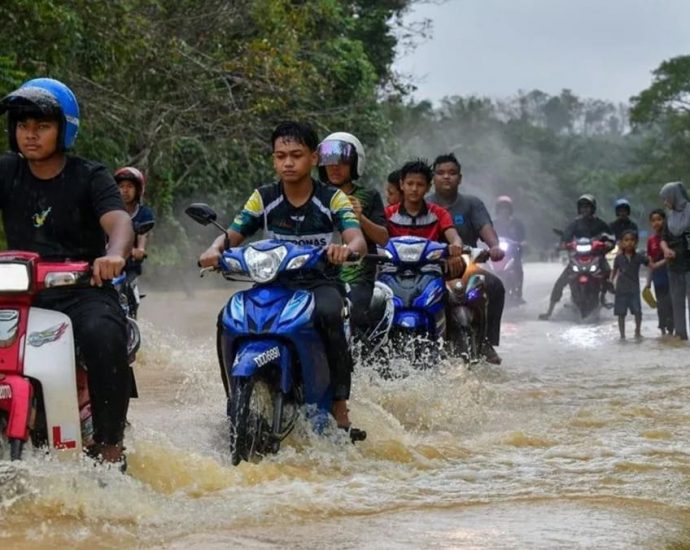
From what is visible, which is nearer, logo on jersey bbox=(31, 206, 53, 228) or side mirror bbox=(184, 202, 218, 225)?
logo on jersey bbox=(31, 206, 53, 228)

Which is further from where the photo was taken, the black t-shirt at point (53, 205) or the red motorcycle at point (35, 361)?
the black t-shirt at point (53, 205)

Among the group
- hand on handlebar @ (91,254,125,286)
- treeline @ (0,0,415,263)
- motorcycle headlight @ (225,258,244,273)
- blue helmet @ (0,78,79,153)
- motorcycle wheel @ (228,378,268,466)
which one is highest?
treeline @ (0,0,415,263)

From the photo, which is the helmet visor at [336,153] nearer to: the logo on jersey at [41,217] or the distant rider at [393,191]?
the logo on jersey at [41,217]

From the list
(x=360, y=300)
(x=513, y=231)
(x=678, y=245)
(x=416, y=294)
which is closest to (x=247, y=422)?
(x=360, y=300)

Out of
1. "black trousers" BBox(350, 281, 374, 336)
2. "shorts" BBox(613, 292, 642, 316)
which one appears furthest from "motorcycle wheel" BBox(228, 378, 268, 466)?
"shorts" BBox(613, 292, 642, 316)

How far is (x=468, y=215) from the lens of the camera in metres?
11.0

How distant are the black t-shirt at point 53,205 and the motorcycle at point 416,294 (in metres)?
3.63

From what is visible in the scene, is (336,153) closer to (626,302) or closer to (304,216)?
(304,216)

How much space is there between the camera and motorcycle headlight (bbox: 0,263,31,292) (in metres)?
4.96

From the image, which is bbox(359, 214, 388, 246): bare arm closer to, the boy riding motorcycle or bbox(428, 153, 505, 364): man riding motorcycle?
the boy riding motorcycle

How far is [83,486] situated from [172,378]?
6106 mm

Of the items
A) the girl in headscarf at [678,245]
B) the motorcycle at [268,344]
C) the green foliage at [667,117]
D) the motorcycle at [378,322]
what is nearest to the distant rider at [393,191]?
the motorcycle at [378,322]

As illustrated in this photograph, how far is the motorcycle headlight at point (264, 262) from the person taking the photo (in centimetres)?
636

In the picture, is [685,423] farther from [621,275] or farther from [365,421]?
[621,275]
